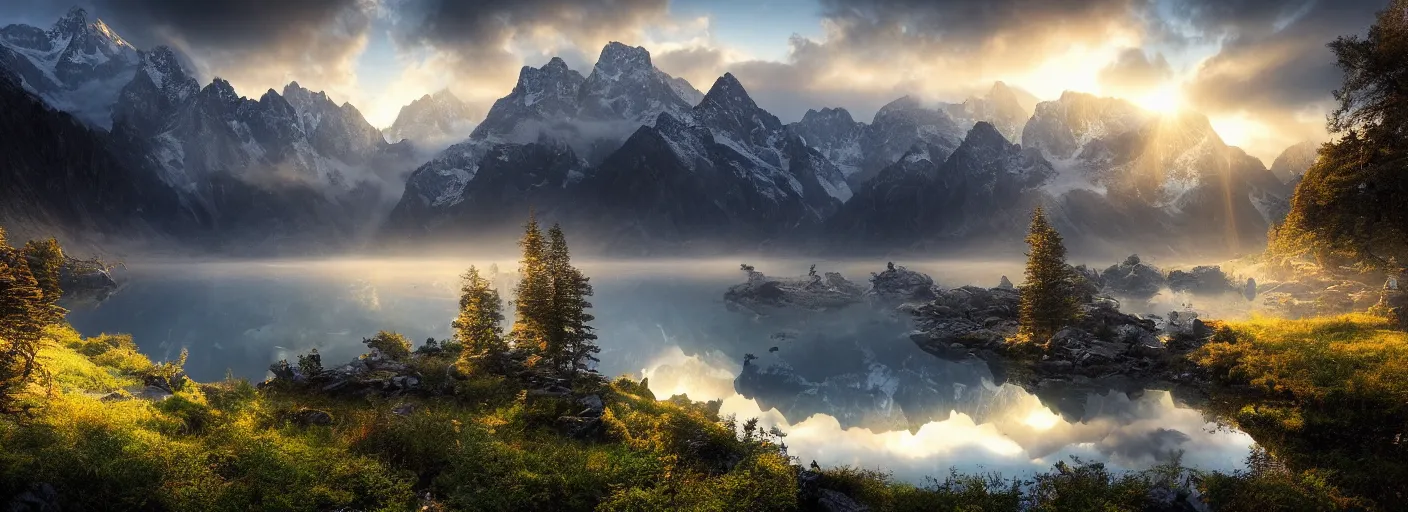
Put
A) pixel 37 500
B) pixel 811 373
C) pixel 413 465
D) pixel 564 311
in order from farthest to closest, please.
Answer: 1. pixel 811 373
2. pixel 564 311
3. pixel 413 465
4. pixel 37 500

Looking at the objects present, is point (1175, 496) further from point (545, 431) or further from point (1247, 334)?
point (1247, 334)

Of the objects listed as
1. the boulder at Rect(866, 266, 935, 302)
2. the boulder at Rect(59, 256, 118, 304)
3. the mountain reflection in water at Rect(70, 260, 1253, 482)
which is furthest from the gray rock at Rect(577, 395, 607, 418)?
the boulder at Rect(59, 256, 118, 304)

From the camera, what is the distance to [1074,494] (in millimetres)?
18125

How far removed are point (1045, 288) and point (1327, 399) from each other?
93.3ft

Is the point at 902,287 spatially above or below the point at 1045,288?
below

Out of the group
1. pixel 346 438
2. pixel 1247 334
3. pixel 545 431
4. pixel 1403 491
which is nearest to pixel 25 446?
pixel 346 438

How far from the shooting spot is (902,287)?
134 meters

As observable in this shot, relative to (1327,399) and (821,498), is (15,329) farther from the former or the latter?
(1327,399)

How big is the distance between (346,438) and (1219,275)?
201 m

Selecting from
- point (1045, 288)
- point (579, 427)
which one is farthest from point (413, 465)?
point (1045, 288)

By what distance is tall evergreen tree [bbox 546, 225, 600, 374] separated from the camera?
34.3 metres

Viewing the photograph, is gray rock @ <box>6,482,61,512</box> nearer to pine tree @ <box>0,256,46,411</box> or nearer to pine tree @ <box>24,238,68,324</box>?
pine tree @ <box>0,256,46,411</box>

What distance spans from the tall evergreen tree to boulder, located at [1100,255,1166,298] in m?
151

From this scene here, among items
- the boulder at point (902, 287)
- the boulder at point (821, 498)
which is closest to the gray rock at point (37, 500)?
the boulder at point (821, 498)
